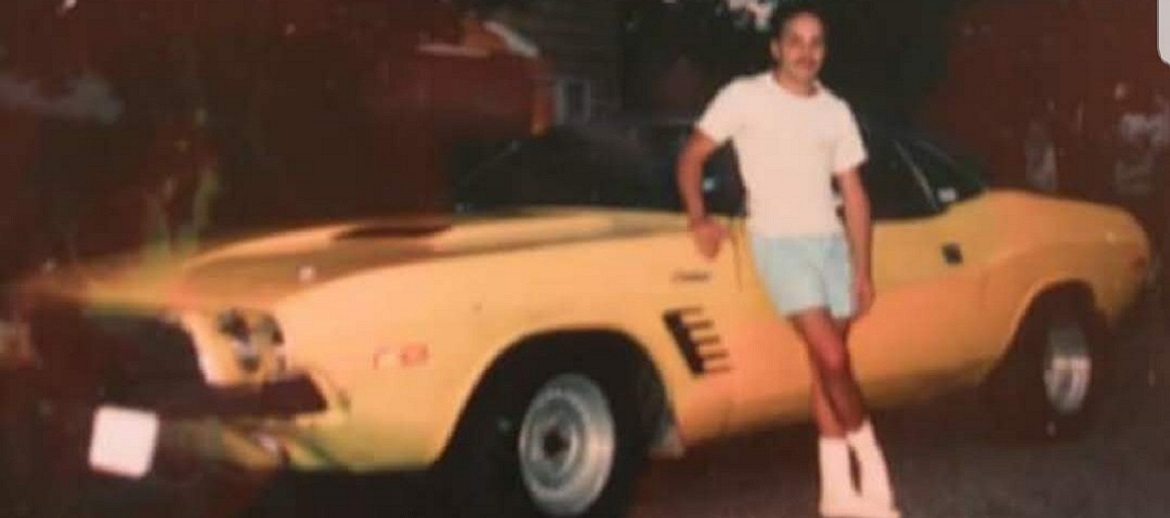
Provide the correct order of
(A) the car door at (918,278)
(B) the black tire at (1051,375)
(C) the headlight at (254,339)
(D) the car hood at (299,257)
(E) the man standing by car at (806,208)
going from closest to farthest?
1. (C) the headlight at (254,339)
2. (D) the car hood at (299,257)
3. (E) the man standing by car at (806,208)
4. (A) the car door at (918,278)
5. (B) the black tire at (1051,375)

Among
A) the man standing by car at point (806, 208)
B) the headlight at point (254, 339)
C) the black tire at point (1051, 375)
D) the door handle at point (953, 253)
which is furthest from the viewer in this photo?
the black tire at point (1051, 375)

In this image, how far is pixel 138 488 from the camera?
5102mm

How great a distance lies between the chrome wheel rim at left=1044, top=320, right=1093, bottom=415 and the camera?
6168 mm

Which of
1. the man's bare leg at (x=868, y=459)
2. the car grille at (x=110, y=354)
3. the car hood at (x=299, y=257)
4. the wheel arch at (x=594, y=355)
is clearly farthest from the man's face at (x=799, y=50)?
the car grille at (x=110, y=354)

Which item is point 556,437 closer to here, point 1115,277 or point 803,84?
point 803,84

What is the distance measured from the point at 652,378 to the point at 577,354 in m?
0.21

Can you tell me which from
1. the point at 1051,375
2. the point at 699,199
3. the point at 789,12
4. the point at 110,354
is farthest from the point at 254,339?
the point at 1051,375

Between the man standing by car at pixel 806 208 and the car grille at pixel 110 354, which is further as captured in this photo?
the man standing by car at pixel 806 208

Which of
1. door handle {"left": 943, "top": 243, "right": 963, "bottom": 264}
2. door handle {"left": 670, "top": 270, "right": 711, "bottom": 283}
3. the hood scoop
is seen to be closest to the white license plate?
the hood scoop

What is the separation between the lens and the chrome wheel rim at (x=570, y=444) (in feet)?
16.3

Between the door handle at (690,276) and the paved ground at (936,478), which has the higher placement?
the door handle at (690,276)

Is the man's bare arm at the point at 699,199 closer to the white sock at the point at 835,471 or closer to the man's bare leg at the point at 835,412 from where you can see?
the man's bare leg at the point at 835,412

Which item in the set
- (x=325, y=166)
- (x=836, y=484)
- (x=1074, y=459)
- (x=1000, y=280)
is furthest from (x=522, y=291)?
(x=1074, y=459)

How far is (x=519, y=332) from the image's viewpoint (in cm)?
480
